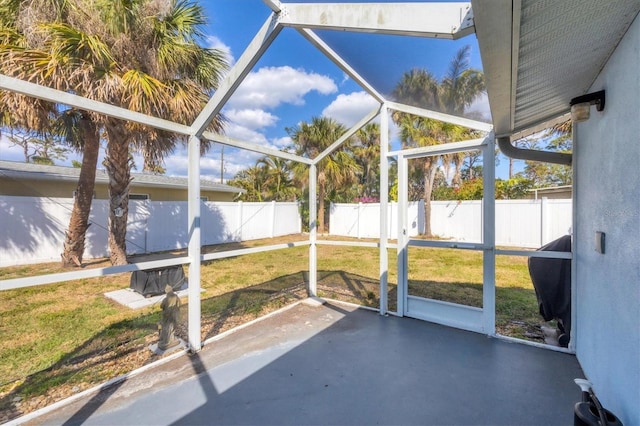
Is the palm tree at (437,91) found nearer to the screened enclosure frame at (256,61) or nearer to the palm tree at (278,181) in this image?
the screened enclosure frame at (256,61)

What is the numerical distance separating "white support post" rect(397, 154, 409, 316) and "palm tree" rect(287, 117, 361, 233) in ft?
25.6

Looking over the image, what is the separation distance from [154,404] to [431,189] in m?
5.95

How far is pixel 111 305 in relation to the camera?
433cm

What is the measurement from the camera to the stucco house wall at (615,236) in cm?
144

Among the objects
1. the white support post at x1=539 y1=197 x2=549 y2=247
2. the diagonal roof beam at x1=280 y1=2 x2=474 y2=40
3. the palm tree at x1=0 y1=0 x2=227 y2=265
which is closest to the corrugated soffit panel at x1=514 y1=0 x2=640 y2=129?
the diagonal roof beam at x1=280 y1=2 x2=474 y2=40

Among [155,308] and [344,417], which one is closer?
[344,417]

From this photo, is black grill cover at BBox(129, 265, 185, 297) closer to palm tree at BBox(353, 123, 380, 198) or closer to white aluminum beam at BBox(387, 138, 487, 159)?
white aluminum beam at BBox(387, 138, 487, 159)

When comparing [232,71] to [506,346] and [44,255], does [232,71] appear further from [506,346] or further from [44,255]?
[44,255]

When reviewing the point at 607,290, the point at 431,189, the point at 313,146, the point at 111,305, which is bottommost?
the point at 111,305

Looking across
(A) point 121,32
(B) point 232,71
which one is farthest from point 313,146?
(B) point 232,71

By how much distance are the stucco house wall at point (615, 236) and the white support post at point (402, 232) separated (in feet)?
5.55

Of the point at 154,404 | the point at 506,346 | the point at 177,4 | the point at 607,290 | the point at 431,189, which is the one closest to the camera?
the point at 607,290

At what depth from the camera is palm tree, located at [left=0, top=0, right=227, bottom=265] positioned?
13.4ft

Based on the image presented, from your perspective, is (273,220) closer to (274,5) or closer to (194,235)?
(194,235)
